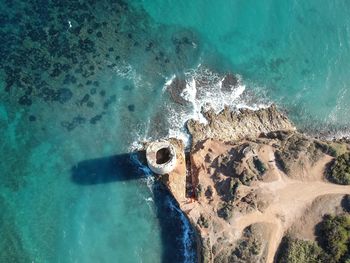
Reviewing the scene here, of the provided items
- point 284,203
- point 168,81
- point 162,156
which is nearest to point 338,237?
point 284,203

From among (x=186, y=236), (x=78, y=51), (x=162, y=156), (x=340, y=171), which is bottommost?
(x=186, y=236)

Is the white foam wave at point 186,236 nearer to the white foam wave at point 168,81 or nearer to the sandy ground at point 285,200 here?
the sandy ground at point 285,200

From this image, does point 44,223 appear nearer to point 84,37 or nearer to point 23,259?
point 23,259

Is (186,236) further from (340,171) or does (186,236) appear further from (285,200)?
(340,171)

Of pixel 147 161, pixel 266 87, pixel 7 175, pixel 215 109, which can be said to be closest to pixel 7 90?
pixel 7 175

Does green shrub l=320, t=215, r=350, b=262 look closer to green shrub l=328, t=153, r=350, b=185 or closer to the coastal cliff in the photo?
the coastal cliff

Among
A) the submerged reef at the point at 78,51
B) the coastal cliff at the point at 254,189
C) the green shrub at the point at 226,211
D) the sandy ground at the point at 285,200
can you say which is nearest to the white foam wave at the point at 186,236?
the coastal cliff at the point at 254,189

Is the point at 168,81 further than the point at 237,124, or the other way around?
the point at 168,81
